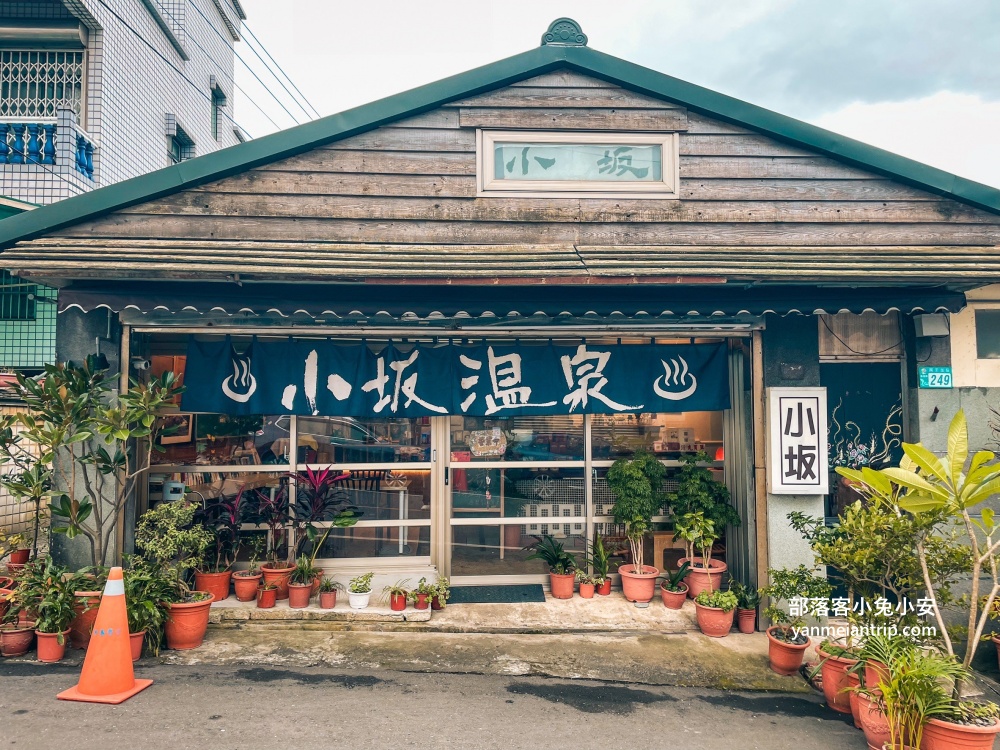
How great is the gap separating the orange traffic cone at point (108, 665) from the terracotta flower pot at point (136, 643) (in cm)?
46

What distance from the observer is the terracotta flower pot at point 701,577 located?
7.25 metres

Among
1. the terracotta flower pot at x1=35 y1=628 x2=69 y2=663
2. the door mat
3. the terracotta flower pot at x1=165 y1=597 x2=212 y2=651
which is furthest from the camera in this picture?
the door mat

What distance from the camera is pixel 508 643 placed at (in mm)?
6414

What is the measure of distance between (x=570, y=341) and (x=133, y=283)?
15.5 ft

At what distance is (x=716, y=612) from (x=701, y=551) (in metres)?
1.01

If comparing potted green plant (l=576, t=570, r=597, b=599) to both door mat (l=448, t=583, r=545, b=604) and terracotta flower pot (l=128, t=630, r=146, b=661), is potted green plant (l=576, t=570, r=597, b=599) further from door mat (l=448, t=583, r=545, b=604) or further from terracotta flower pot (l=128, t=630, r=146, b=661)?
terracotta flower pot (l=128, t=630, r=146, b=661)

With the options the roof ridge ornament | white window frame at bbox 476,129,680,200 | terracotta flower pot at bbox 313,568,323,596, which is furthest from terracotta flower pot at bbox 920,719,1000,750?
the roof ridge ornament

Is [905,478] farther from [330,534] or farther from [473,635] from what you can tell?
[330,534]

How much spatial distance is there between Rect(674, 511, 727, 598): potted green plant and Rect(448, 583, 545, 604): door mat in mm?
1838

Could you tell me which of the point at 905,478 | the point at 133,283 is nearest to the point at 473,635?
the point at 905,478

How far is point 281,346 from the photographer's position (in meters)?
7.04

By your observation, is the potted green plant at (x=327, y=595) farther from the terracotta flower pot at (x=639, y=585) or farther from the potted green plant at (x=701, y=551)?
the potted green plant at (x=701, y=551)

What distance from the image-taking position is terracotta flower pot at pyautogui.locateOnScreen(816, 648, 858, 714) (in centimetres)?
513

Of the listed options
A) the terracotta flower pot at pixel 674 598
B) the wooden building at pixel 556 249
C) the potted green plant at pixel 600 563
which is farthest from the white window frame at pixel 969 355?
the potted green plant at pixel 600 563
